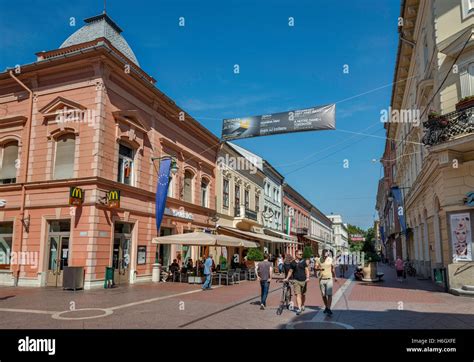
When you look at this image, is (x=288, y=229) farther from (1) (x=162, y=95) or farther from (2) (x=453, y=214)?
(2) (x=453, y=214)

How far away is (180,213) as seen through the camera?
77.3 ft

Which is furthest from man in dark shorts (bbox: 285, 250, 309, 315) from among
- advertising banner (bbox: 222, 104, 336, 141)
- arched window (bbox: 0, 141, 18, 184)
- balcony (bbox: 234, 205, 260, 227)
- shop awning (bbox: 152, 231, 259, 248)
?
balcony (bbox: 234, 205, 260, 227)

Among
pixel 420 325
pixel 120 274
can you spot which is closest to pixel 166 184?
pixel 120 274

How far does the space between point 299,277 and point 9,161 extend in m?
15.5

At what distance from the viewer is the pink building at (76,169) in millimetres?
16594

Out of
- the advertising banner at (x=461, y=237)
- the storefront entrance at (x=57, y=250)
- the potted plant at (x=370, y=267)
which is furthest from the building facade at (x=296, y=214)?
the storefront entrance at (x=57, y=250)

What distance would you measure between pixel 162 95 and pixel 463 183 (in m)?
15.1

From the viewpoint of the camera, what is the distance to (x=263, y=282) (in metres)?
11.5

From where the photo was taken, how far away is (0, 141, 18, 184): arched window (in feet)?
61.3

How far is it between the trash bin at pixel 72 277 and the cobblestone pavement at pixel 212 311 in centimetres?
39

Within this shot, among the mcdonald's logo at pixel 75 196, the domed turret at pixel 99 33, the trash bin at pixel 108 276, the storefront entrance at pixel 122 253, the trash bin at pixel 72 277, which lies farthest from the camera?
the domed turret at pixel 99 33

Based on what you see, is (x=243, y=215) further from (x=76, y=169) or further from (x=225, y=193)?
(x=76, y=169)

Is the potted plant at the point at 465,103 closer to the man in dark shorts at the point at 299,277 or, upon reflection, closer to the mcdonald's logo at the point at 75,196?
the man in dark shorts at the point at 299,277

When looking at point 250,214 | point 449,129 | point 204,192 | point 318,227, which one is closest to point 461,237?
point 449,129
